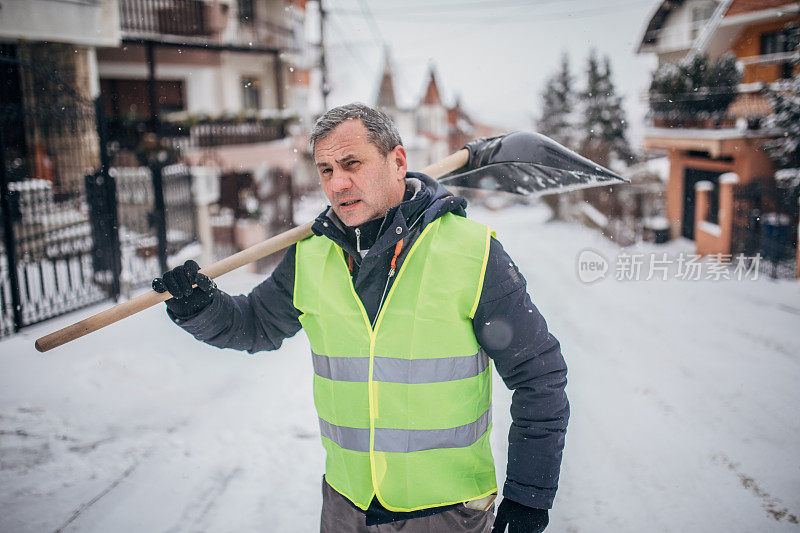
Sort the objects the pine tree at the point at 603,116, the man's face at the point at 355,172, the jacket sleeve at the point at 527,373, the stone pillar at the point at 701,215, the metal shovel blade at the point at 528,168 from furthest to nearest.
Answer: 1. the pine tree at the point at 603,116
2. the stone pillar at the point at 701,215
3. the metal shovel blade at the point at 528,168
4. the man's face at the point at 355,172
5. the jacket sleeve at the point at 527,373

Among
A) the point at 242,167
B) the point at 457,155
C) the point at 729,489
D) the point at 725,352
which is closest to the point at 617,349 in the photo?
the point at 725,352

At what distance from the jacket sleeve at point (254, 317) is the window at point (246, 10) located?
17.5 m

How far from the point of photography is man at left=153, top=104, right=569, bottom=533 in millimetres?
1589

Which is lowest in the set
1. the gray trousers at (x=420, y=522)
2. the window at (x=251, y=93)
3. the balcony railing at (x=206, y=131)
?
the gray trousers at (x=420, y=522)

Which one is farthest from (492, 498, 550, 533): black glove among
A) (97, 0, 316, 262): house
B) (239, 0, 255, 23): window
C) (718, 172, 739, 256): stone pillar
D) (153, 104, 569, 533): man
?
(239, 0, 255, 23): window

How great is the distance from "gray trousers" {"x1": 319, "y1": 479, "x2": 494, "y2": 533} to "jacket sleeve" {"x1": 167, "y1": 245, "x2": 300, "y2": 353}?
2.17 feet

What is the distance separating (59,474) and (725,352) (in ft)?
19.3

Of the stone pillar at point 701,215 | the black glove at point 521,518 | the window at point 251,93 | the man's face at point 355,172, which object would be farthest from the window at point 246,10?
the black glove at point 521,518

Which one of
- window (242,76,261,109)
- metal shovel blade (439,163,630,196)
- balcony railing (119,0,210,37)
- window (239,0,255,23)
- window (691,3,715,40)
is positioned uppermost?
window (239,0,255,23)

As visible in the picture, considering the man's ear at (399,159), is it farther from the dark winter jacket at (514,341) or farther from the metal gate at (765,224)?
the metal gate at (765,224)

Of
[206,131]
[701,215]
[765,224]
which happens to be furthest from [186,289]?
[206,131]

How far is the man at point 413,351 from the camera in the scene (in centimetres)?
159

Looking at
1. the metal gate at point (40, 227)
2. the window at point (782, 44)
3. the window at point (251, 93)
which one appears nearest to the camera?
the metal gate at point (40, 227)

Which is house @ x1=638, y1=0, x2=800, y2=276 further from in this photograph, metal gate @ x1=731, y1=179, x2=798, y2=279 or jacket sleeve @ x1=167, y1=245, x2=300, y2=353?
jacket sleeve @ x1=167, y1=245, x2=300, y2=353
